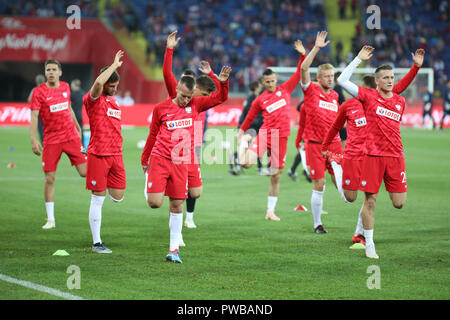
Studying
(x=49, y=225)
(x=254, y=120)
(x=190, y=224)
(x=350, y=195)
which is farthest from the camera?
(x=254, y=120)

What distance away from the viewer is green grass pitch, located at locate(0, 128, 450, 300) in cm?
710

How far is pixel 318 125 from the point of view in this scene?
35.5 ft

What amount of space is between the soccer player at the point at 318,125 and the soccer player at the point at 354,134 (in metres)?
0.82

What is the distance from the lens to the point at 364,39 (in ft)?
139

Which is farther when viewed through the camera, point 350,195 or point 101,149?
point 350,195

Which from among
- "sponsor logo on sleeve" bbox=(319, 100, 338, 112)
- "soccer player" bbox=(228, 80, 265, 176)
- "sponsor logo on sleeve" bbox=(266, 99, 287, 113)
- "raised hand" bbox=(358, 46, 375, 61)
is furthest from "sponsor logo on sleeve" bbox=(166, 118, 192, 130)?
"soccer player" bbox=(228, 80, 265, 176)

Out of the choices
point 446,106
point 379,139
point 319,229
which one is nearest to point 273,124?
point 319,229

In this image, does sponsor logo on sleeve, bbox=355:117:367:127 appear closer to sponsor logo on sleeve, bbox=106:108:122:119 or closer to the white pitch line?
sponsor logo on sleeve, bbox=106:108:122:119

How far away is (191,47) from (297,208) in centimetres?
3120

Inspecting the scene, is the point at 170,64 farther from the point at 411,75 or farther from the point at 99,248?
the point at 411,75

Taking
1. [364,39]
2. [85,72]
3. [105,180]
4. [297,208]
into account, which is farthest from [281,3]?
[105,180]

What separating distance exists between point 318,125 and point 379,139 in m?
2.17

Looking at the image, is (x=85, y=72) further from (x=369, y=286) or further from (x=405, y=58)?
(x=369, y=286)

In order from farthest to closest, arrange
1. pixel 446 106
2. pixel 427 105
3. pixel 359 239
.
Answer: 1. pixel 446 106
2. pixel 427 105
3. pixel 359 239
